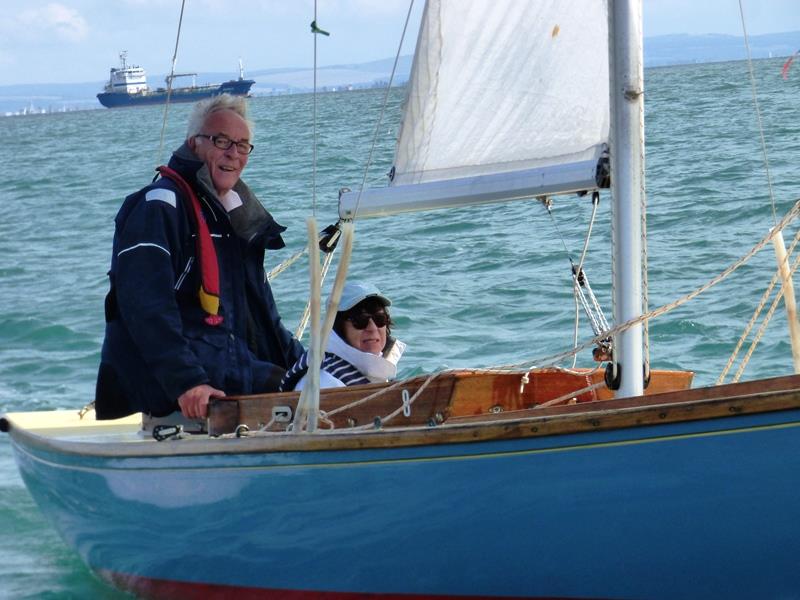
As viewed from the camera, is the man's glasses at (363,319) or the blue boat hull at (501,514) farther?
the man's glasses at (363,319)

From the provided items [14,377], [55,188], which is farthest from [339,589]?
[55,188]

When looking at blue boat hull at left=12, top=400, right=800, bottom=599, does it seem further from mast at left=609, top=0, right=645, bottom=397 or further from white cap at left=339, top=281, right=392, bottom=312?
white cap at left=339, top=281, right=392, bottom=312

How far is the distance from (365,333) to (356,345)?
0.05 metres

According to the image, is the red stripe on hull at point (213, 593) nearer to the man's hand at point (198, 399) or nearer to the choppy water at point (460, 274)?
the choppy water at point (460, 274)

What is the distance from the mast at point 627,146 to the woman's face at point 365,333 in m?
0.75

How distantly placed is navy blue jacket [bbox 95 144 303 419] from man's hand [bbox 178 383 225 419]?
18 millimetres

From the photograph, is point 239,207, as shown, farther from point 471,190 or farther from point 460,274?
point 460,274

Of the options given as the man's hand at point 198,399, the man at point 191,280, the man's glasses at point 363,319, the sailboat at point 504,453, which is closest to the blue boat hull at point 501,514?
the sailboat at point 504,453

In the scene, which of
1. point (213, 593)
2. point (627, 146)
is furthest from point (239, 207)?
point (627, 146)

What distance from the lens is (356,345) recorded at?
3.97 metres

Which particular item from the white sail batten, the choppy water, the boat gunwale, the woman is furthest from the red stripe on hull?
the white sail batten

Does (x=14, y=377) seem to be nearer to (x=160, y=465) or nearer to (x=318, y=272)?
(x=160, y=465)

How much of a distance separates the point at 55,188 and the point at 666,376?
18447 mm

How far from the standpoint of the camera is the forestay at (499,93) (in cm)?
364
